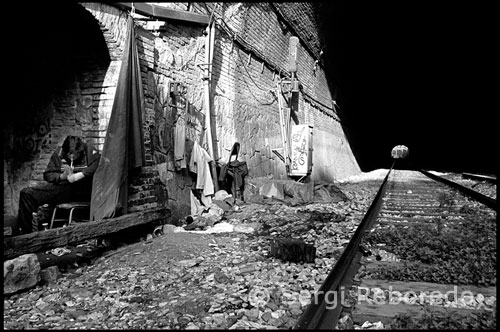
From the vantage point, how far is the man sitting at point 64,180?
4.59 m

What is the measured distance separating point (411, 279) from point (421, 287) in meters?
0.18

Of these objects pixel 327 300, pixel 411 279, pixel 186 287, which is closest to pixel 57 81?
pixel 186 287

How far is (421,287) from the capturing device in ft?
9.98

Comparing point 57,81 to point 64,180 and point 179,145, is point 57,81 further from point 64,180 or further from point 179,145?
point 179,145

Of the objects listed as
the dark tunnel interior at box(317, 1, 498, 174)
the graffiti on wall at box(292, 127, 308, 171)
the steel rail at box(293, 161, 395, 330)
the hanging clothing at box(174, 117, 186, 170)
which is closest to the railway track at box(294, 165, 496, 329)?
the steel rail at box(293, 161, 395, 330)

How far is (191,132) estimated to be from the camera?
6.82 m

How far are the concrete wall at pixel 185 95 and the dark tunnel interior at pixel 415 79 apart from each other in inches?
183

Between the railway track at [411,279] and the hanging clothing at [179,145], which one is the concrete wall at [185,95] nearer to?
the hanging clothing at [179,145]

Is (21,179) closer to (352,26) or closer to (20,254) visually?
(20,254)

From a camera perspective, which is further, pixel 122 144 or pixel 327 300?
pixel 122 144

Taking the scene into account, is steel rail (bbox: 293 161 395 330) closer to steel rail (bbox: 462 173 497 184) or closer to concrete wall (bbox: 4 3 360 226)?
concrete wall (bbox: 4 3 360 226)

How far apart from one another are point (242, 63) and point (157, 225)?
5.16m

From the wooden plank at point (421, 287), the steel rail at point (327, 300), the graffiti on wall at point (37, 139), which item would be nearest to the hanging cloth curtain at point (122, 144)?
the graffiti on wall at point (37, 139)

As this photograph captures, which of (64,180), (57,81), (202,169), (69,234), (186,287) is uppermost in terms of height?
(57,81)
